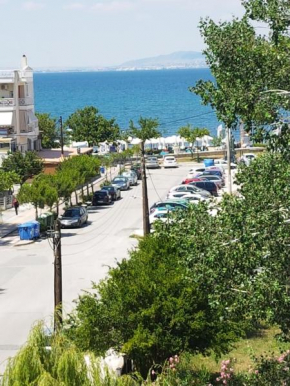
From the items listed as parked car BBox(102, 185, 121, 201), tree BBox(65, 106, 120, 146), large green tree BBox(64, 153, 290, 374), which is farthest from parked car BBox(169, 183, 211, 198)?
large green tree BBox(64, 153, 290, 374)

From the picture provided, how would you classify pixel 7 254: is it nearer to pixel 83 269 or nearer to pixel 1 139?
pixel 83 269

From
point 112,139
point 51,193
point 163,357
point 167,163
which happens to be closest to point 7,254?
point 51,193

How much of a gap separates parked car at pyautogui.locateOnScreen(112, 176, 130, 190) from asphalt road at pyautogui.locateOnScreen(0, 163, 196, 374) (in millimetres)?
5325

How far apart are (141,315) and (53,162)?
154 ft

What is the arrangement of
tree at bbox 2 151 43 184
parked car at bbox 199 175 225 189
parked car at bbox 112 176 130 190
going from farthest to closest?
parked car at bbox 112 176 130 190
tree at bbox 2 151 43 184
parked car at bbox 199 175 225 189

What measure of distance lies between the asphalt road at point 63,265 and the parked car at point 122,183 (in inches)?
210

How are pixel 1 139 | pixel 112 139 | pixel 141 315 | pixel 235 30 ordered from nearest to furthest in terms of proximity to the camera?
pixel 235 30, pixel 141 315, pixel 1 139, pixel 112 139

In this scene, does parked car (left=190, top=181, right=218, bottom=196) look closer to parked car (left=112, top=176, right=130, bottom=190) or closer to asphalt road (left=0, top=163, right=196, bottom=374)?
asphalt road (left=0, top=163, right=196, bottom=374)

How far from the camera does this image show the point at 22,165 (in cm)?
5634

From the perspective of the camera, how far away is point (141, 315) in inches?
683

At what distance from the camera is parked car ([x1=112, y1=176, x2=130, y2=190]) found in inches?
2320

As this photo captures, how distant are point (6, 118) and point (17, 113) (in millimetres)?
1331

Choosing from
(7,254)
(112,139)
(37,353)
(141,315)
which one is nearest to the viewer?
(37,353)

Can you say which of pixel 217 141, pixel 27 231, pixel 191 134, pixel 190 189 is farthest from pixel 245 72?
pixel 217 141
